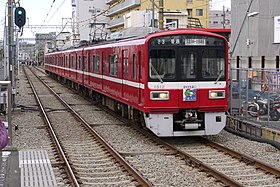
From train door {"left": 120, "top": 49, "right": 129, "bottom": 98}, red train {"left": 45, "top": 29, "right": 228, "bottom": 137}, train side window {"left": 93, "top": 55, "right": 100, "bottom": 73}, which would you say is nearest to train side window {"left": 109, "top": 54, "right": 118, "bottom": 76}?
train door {"left": 120, "top": 49, "right": 129, "bottom": 98}

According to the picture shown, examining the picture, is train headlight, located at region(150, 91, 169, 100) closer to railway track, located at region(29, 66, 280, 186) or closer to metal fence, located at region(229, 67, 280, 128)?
railway track, located at region(29, 66, 280, 186)

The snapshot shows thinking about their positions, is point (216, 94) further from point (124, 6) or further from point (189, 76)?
point (124, 6)

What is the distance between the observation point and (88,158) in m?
9.93

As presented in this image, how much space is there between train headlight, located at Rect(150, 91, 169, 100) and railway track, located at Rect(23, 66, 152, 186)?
1.42 meters

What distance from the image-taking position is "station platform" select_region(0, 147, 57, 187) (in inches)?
270

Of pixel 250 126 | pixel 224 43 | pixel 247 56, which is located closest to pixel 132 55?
pixel 224 43

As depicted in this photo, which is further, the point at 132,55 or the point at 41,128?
the point at 41,128

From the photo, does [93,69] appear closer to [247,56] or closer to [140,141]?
[140,141]

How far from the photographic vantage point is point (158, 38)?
1111 cm

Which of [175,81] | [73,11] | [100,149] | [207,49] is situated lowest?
[100,149]

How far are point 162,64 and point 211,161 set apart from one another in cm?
266

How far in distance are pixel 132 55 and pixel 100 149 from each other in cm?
268

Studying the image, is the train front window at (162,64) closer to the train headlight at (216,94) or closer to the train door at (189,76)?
the train door at (189,76)

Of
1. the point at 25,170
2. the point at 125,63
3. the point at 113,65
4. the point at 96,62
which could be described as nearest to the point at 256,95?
the point at 125,63
